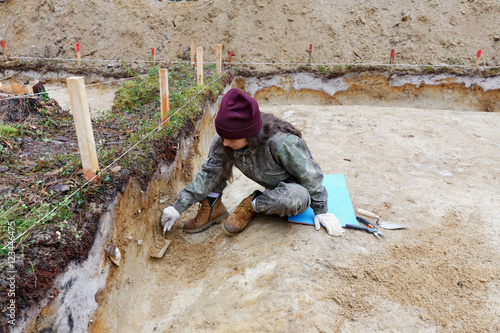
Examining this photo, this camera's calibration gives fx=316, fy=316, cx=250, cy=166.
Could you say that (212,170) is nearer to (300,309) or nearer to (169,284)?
(169,284)

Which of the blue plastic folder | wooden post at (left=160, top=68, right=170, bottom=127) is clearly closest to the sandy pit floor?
the blue plastic folder

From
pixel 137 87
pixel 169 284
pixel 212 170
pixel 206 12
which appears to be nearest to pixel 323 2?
pixel 206 12

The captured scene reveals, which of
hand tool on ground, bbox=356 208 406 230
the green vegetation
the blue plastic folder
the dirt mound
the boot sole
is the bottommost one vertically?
the boot sole

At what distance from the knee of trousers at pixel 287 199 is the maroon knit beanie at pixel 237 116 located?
0.61m

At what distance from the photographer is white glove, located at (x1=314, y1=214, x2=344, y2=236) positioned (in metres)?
2.84

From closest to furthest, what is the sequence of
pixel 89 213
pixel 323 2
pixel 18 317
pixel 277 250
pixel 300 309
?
pixel 18 317 < pixel 300 309 < pixel 89 213 < pixel 277 250 < pixel 323 2

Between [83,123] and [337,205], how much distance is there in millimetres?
2509

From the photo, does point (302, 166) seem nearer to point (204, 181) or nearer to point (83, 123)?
point (204, 181)

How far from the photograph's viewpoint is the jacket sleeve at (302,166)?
8.90 ft

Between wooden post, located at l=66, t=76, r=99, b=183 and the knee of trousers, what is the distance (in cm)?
147

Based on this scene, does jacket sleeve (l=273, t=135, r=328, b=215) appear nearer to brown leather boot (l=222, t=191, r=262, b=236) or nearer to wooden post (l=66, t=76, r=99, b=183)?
brown leather boot (l=222, t=191, r=262, b=236)

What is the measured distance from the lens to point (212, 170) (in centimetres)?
313

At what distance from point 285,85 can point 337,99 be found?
1.57m

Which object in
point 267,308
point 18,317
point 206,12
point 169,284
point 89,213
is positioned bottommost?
point 169,284
